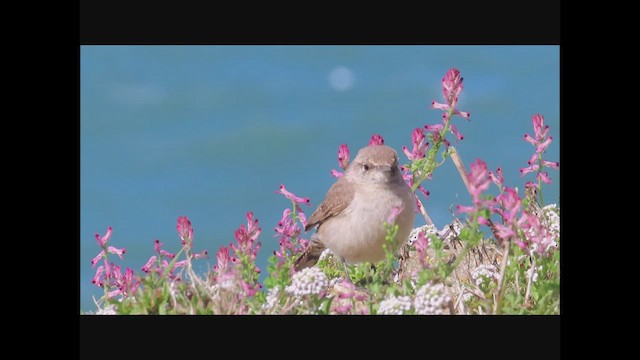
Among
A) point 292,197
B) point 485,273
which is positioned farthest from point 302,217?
point 485,273

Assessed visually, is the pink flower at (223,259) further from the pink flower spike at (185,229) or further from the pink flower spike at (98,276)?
the pink flower spike at (98,276)

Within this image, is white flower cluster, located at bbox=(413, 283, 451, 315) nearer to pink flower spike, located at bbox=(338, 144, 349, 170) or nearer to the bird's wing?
the bird's wing

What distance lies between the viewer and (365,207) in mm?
5387

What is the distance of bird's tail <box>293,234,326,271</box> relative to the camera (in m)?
5.76

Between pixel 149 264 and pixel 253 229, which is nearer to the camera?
pixel 253 229

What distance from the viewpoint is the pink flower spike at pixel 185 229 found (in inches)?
184

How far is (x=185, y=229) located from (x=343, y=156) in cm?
141

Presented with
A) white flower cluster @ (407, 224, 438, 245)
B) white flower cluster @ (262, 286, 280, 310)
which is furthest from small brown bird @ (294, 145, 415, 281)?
white flower cluster @ (262, 286, 280, 310)

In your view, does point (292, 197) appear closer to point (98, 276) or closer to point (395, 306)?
point (98, 276)

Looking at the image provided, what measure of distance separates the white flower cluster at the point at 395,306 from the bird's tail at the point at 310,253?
5.96 feet

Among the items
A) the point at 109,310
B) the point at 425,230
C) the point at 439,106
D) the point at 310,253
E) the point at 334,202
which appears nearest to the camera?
the point at 109,310

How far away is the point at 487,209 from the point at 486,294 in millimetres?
1362
